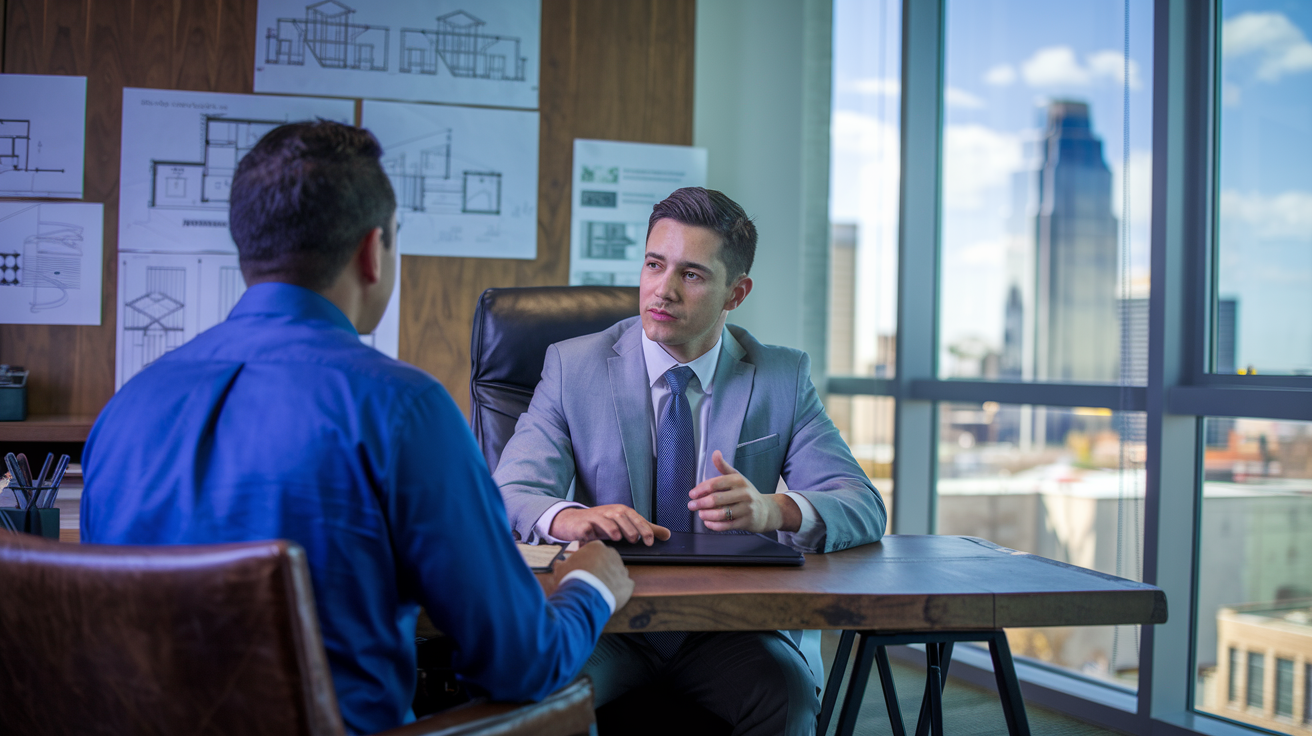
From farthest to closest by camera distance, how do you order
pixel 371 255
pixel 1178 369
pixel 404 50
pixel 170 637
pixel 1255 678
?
pixel 404 50 → pixel 1178 369 → pixel 1255 678 → pixel 371 255 → pixel 170 637

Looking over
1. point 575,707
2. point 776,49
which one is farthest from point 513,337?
point 776,49

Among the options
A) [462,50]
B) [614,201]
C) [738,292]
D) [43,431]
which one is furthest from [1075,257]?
[43,431]

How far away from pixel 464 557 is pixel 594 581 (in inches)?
9.6

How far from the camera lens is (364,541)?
81 cm

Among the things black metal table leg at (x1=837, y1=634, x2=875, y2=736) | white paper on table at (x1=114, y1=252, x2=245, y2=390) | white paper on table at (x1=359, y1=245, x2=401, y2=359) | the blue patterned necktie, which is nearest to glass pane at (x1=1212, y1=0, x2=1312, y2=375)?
the blue patterned necktie

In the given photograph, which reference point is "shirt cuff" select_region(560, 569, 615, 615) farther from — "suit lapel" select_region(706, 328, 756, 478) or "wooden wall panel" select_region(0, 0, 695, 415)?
"wooden wall panel" select_region(0, 0, 695, 415)

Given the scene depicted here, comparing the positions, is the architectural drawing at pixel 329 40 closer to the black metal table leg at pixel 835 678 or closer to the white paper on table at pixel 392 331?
the white paper on table at pixel 392 331

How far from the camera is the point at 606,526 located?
132 cm

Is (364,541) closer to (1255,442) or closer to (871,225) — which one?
(1255,442)

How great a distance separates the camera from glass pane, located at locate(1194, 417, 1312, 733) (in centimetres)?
219

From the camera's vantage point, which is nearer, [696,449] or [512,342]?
[696,449]

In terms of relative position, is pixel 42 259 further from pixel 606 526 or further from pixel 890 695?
pixel 890 695

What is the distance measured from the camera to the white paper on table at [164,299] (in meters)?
2.92

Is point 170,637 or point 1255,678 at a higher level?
point 170,637
